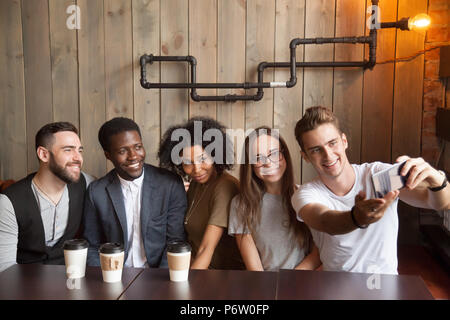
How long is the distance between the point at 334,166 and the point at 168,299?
0.82 metres

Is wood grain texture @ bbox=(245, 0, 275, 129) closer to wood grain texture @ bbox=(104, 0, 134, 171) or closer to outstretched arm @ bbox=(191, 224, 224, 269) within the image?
wood grain texture @ bbox=(104, 0, 134, 171)

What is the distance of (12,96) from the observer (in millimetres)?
2986

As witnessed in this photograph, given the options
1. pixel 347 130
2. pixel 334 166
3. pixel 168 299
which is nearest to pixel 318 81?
pixel 347 130

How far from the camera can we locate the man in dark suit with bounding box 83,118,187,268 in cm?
214

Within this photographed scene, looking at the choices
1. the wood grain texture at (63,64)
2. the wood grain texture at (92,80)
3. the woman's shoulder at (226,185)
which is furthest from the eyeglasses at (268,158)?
the wood grain texture at (63,64)

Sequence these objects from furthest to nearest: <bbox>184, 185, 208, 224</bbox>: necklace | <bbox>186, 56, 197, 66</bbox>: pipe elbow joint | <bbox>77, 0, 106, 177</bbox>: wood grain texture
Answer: <bbox>77, 0, 106, 177</bbox>: wood grain texture, <bbox>186, 56, 197, 66</bbox>: pipe elbow joint, <bbox>184, 185, 208, 224</bbox>: necklace

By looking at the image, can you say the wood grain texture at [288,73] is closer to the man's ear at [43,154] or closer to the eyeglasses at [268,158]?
the eyeglasses at [268,158]

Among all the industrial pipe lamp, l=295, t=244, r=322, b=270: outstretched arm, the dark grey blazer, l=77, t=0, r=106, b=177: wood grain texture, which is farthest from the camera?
l=77, t=0, r=106, b=177: wood grain texture

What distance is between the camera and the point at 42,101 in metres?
2.97

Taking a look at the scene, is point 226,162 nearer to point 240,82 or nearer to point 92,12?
point 240,82

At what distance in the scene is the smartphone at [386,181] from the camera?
150 cm

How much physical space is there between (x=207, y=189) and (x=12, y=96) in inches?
60.0

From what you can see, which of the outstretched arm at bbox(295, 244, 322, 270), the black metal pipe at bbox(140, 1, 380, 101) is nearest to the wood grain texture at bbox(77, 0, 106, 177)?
the black metal pipe at bbox(140, 1, 380, 101)

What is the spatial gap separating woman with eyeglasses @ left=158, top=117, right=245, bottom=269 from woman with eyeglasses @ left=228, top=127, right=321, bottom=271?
10cm
